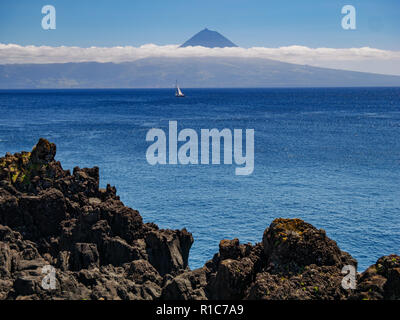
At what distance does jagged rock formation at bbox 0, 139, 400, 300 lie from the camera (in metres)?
15.5

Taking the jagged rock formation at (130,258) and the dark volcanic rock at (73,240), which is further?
the dark volcanic rock at (73,240)

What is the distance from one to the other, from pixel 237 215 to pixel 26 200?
2180 cm

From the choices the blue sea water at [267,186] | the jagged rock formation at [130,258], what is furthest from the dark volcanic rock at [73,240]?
the blue sea water at [267,186]

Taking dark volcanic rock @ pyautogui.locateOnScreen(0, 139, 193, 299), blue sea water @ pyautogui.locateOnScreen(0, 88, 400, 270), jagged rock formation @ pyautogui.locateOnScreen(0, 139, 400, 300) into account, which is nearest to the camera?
jagged rock formation @ pyautogui.locateOnScreen(0, 139, 400, 300)

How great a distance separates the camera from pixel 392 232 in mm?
36656

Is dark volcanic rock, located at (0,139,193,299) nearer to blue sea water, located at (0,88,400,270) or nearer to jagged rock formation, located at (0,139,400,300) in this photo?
jagged rock formation, located at (0,139,400,300)

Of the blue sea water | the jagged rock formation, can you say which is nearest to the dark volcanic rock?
the jagged rock formation

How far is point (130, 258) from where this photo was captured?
21000mm

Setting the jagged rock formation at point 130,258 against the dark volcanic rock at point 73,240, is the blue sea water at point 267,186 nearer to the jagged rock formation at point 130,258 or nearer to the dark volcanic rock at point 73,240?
the dark volcanic rock at point 73,240

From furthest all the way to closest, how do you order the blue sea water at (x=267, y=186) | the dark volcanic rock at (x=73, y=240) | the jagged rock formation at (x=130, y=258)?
1. the blue sea water at (x=267, y=186)
2. the dark volcanic rock at (x=73, y=240)
3. the jagged rock formation at (x=130, y=258)

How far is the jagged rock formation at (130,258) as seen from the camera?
1551cm
